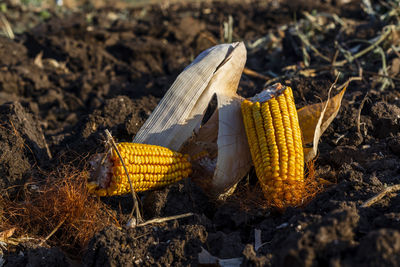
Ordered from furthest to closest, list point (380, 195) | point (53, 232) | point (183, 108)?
point (183, 108), point (53, 232), point (380, 195)

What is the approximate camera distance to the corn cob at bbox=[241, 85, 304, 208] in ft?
9.84

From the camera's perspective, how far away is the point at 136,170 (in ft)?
10.1

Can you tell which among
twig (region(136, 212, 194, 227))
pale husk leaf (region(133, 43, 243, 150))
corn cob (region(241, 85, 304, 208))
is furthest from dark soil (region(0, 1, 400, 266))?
pale husk leaf (region(133, 43, 243, 150))

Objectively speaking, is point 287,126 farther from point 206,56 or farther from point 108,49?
point 108,49

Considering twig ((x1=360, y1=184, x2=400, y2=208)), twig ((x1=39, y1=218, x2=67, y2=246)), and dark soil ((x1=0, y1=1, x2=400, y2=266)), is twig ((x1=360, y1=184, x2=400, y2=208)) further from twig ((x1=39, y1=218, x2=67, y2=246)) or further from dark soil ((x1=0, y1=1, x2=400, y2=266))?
twig ((x1=39, y1=218, x2=67, y2=246))

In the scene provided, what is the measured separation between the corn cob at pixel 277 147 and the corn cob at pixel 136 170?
2.13 ft

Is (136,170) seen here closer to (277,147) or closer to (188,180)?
(188,180)

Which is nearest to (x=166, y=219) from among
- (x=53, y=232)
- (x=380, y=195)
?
(x=53, y=232)

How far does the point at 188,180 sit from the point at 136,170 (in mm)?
436

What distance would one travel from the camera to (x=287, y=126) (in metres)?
3.19

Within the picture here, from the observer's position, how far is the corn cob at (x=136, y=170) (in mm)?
3027

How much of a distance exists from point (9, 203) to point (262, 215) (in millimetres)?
1876

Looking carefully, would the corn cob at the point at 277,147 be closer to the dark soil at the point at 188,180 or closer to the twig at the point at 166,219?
the dark soil at the point at 188,180

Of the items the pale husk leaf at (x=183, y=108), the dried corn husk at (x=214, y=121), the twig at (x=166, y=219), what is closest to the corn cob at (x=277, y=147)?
the dried corn husk at (x=214, y=121)
